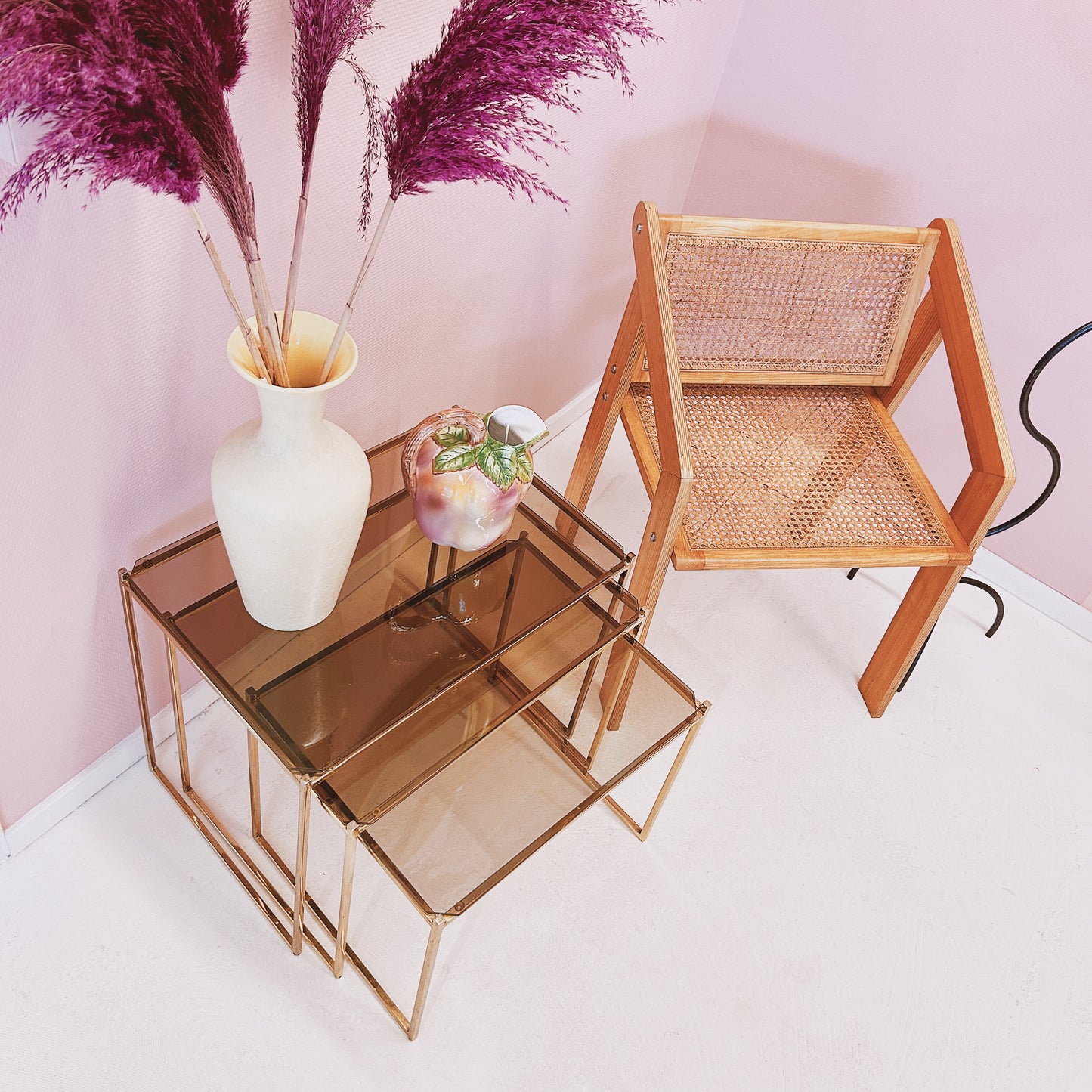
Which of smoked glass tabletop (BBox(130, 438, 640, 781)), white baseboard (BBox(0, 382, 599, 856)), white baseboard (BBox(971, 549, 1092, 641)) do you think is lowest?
white baseboard (BBox(0, 382, 599, 856))

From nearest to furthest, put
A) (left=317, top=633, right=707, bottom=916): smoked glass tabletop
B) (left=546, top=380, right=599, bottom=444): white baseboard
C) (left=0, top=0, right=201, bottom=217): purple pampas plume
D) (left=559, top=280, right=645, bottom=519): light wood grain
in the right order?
(left=0, top=0, right=201, bottom=217): purple pampas plume → (left=317, top=633, right=707, bottom=916): smoked glass tabletop → (left=559, top=280, right=645, bottom=519): light wood grain → (left=546, top=380, right=599, bottom=444): white baseboard

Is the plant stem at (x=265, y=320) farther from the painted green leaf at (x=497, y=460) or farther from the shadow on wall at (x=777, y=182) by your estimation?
the shadow on wall at (x=777, y=182)

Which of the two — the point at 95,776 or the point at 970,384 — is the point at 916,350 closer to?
the point at 970,384

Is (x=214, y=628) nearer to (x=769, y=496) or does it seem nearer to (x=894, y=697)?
(x=769, y=496)

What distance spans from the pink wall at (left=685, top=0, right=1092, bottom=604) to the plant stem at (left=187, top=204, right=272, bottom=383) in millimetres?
1365

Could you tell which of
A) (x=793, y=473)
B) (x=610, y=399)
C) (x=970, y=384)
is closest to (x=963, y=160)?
(x=970, y=384)

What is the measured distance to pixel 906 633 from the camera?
1.68 meters

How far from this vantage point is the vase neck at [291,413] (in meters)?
0.93

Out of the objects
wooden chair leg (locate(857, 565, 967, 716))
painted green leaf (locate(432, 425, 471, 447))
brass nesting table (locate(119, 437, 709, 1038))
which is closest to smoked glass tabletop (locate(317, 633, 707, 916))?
brass nesting table (locate(119, 437, 709, 1038))

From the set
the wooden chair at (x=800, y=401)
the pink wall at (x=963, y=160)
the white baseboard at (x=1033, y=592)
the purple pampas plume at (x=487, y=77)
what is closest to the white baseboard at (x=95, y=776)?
the wooden chair at (x=800, y=401)

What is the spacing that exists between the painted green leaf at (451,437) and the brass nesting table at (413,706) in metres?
0.19

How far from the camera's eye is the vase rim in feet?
3.13

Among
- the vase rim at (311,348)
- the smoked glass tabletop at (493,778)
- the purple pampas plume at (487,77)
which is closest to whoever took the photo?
the purple pampas plume at (487,77)

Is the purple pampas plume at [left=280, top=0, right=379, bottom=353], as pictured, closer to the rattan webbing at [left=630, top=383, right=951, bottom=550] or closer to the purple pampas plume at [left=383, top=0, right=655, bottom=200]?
the purple pampas plume at [left=383, top=0, right=655, bottom=200]
